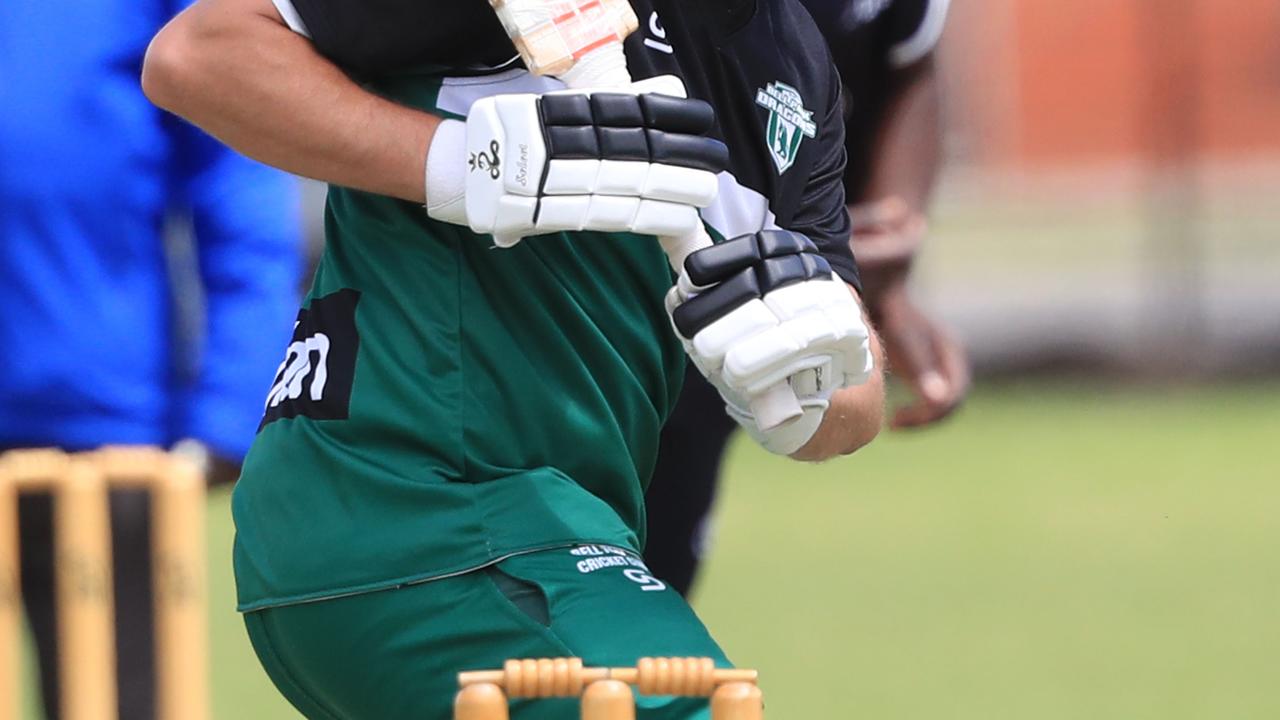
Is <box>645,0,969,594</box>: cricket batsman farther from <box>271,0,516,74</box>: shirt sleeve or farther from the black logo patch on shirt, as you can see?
<box>271,0,516,74</box>: shirt sleeve

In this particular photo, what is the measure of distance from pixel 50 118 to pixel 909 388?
170 cm

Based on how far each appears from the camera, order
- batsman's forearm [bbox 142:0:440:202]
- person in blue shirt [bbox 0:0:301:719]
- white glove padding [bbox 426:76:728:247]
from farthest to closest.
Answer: person in blue shirt [bbox 0:0:301:719] < batsman's forearm [bbox 142:0:440:202] < white glove padding [bbox 426:76:728:247]

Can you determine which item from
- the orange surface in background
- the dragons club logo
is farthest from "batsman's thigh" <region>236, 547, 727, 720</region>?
the orange surface in background

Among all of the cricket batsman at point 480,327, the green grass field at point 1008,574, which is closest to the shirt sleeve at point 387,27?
the cricket batsman at point 480,327

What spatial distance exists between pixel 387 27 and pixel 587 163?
30 cm

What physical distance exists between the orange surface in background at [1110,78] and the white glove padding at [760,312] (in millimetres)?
13027

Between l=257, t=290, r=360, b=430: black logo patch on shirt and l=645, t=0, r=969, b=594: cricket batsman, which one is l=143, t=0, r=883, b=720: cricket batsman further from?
l=645, t=0, r=969, b=594: cricket batsman

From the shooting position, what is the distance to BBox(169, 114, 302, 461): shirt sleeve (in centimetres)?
413

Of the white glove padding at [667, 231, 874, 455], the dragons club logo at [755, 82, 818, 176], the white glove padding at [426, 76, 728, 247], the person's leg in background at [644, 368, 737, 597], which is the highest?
the white glove padding at [426, 76, 728, 247]

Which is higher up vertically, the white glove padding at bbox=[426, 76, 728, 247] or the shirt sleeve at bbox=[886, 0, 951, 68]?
the white glove padding at bbox=[426, 76, 728, 247]

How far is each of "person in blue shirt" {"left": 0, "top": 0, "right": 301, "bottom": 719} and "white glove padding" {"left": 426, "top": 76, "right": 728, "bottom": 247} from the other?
6.57 feet

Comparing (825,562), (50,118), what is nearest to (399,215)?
(50,118)

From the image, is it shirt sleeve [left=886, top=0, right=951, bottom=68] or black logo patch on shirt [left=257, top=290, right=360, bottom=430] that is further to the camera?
shirt sleeve [left=886, top=0, right=951, bottom=68]

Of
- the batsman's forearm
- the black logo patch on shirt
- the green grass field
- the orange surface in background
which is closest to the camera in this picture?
the batsman's forearm
